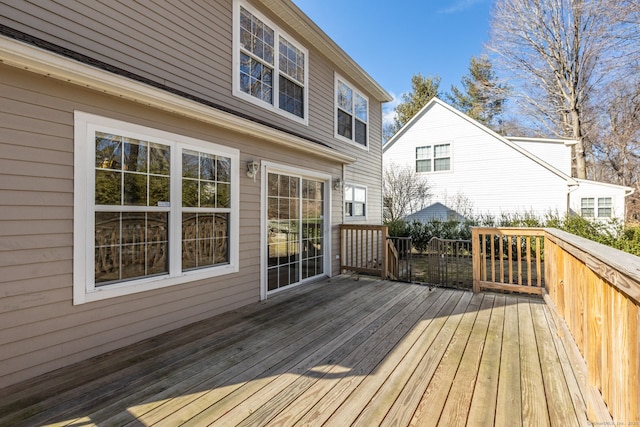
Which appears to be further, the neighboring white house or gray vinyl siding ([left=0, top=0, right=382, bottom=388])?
the neighboring white house

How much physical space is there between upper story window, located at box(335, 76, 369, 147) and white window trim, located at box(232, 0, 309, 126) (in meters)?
1.32

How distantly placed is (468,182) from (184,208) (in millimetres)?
11569

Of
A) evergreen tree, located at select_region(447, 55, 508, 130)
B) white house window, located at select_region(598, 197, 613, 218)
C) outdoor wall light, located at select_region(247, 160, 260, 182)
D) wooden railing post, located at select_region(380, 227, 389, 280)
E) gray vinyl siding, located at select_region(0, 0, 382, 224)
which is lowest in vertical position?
wooden railing post, located at select_region(380, 227, 389, 280)

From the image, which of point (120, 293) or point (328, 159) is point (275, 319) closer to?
point (120, 293)

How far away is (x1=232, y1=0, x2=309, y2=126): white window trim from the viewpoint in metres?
4.61

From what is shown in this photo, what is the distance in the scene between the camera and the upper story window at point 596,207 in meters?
10.9

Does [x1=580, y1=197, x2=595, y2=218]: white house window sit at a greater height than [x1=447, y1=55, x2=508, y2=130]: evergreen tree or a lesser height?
lesser

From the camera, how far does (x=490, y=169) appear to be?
11.9m

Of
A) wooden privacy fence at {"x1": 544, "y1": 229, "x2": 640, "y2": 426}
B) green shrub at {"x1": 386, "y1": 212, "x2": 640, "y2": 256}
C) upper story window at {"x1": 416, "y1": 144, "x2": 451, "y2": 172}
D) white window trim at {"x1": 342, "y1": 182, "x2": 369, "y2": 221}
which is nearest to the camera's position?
wooden privacy fence at {"x1": 544, "y1": 229, "x2": 640, "y2": 426}

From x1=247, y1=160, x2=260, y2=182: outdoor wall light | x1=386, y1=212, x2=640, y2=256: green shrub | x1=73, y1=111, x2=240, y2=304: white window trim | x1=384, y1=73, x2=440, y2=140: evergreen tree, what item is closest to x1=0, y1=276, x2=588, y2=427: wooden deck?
x1=73, y1=111, x2=240, y2=304: white window trim

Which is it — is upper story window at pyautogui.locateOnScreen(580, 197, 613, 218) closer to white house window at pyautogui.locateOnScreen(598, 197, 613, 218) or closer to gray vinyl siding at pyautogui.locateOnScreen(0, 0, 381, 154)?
white house window at pyautogui.locateOnScreen(598, 197, 613, 218)

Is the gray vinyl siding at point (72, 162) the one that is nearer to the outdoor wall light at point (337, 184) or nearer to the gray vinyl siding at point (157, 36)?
the gray vinyl siding at point (157, 36)

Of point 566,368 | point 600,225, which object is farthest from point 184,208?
point 600,225

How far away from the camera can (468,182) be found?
1234 centimetres
